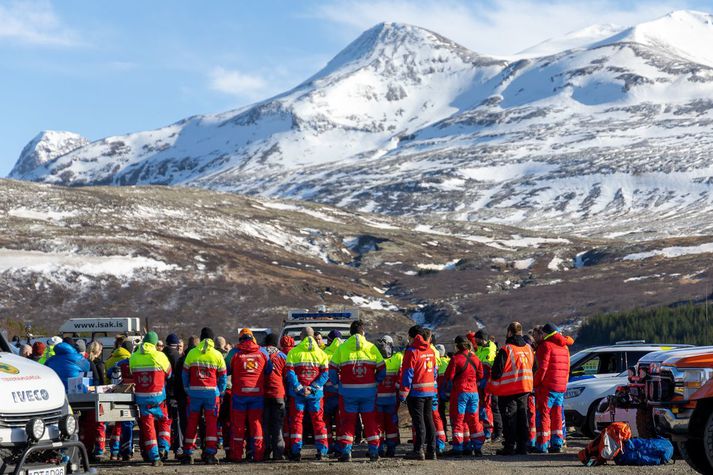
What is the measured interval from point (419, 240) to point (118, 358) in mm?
113378

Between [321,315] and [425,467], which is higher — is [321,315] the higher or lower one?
the higher one

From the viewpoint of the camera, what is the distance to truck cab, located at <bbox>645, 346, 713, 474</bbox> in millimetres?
13312

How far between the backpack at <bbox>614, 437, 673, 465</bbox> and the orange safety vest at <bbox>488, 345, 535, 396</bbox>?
2.60 meters

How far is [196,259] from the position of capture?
9212cm

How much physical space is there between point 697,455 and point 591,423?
827cm

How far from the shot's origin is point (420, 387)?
17.9m

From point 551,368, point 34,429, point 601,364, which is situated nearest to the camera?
point 34,429

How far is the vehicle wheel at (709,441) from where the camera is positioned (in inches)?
517

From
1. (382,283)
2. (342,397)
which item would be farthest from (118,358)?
(382,283)

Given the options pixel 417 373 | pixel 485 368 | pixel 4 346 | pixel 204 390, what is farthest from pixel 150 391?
pixel 485 368

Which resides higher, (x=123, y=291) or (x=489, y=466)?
(x=123, y=291)

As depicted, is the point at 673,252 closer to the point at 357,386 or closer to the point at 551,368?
the point at 551,368

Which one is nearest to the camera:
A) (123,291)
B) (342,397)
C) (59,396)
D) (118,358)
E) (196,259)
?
(59,396)

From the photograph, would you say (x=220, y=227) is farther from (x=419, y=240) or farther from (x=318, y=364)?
(x=318, y=364)
